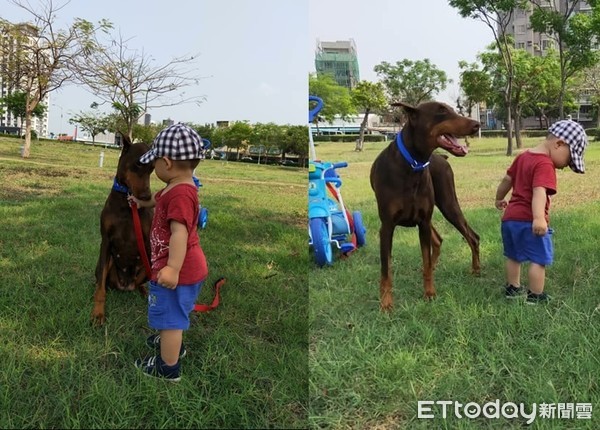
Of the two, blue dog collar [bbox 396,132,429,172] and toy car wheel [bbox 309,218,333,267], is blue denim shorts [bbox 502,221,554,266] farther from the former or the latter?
toy car wheel [bbox 309,218,333,267]

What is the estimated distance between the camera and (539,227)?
284 cm

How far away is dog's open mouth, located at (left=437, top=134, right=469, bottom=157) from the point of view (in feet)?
9.55

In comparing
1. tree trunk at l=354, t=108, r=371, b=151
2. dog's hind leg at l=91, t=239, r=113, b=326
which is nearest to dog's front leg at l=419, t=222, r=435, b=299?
dog's hind leg at l=91, t=239, r=113, b=326

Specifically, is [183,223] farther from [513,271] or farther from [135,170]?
[513,271]

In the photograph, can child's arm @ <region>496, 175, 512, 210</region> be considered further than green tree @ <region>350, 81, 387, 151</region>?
No

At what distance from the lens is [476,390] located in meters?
2.27

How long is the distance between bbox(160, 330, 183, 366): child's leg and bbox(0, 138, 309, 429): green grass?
11 centimetres

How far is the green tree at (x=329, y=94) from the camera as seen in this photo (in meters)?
6.55

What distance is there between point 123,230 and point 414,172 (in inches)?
69.1

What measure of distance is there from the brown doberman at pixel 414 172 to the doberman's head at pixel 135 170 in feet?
4.67

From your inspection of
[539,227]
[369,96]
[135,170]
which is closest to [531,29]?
[539,227]

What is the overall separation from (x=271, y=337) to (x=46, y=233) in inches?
122

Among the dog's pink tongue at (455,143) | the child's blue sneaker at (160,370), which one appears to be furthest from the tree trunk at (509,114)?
the child's blue sneaker at (160,370)

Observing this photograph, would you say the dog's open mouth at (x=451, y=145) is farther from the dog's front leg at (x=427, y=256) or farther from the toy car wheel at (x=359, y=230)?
the toy car wheel at (x=359, y=230)
